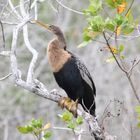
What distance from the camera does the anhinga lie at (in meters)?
6.09

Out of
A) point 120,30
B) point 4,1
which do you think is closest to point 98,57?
point 4,1

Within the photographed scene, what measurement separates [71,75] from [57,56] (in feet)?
0.71

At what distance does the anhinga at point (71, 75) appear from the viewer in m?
6.09

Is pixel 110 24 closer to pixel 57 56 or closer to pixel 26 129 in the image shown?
pixel 26 129

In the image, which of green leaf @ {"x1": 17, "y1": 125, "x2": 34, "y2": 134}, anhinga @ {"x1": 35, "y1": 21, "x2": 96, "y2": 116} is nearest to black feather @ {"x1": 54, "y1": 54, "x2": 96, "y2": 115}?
anhinga @ {"x1": 35, "y1": 21, "x2": 96, "y2": 116}

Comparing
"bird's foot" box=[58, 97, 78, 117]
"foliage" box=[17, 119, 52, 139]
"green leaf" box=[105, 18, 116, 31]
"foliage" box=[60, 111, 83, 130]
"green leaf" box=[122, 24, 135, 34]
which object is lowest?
"bird's foot" box=[58, 97, 78, 117]

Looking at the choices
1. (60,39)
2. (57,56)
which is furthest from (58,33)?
(57,56)

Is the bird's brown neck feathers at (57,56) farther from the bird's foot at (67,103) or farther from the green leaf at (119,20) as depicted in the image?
the green leaf at (119,20)

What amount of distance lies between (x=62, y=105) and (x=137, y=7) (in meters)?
6.73

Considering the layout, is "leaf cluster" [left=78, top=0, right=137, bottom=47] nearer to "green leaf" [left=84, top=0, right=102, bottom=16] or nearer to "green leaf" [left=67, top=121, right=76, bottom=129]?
"green leaf" [left=84, top=0, right=102, bottom=16]

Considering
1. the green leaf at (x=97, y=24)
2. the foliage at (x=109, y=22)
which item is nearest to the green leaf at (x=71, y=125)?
the foliage at (x=109, y=22)

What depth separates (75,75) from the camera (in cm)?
618

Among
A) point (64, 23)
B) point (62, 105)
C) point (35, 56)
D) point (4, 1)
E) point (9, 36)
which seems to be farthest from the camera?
point (64, 23)

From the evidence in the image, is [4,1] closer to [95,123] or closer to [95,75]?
[95,123]
